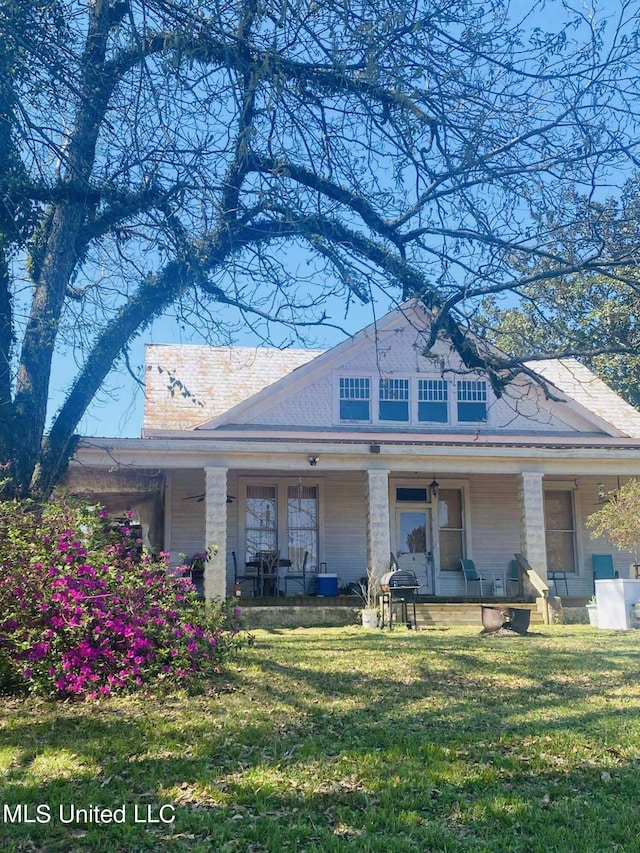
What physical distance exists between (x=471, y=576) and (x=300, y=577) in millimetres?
3788

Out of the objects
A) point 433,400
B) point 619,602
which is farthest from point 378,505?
point 619,602

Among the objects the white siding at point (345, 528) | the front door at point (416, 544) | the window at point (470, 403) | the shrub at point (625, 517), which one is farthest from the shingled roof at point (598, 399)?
the white siding at point (345, 528)

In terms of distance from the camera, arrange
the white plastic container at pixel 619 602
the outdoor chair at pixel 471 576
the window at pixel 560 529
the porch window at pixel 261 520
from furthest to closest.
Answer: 1. the window at pixel 560 529
2. the outdoor chair at pixel 471 576
3. the porch window at pixel 261 520
4. the white plastic container at pixel 619 602

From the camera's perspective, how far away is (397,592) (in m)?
15.3

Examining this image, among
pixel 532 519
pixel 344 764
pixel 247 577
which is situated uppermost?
pixel 532 519

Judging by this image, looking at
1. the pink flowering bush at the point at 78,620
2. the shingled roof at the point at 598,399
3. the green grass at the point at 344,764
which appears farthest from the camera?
the shingled roof at the point at 598,399

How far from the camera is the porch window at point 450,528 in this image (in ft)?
62.7

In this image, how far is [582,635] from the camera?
1320 cm

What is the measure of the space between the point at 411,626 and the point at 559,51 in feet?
34.6

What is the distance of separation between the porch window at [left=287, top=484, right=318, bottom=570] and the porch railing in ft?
14.5

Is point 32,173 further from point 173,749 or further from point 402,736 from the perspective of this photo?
point 402,736

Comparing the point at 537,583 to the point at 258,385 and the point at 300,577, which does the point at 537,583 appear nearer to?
the point at 300,577

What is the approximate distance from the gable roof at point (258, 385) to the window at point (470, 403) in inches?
65.3

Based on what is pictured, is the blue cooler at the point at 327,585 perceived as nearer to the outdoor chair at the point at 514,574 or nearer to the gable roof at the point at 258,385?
the gable roof at the point at 258,385
